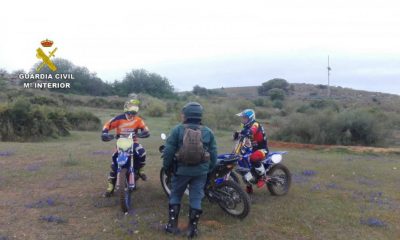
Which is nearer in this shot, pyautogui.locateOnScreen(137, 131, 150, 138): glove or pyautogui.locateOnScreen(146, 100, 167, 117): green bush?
pyautogui.locateOnScreen(137, 131, 150, 138): glove

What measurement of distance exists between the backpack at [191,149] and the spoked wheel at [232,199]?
37.2 inches

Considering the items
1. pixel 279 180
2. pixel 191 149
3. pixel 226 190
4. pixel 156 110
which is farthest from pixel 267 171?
pixel 156 110

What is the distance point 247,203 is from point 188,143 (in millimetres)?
1421

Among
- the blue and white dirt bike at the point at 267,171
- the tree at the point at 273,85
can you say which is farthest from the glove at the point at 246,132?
the tree at the point at 273,85

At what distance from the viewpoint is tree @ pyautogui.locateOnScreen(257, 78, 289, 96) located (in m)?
76.0

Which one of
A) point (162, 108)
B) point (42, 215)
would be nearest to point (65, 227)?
point (42, 215)

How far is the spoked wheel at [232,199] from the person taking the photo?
237 inches

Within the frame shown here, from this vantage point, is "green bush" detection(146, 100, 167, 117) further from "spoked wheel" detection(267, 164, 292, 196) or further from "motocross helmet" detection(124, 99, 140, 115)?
"motocross helmet" detection(124, 99, 140, 115)

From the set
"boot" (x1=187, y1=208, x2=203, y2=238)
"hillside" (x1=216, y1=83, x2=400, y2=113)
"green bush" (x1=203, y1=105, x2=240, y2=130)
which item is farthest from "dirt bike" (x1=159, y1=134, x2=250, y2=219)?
"hillside" (x1=216, y1=83, x2=400, y2=113)

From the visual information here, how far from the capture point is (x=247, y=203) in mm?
5984

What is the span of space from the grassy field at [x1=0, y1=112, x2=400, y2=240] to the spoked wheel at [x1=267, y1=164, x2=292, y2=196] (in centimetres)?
20

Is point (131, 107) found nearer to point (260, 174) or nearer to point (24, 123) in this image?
point (260, 174)

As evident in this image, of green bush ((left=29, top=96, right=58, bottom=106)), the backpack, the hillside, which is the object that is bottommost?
the backpack

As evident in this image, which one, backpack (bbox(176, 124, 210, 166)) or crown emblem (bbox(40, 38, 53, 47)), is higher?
crown emblem (bbox(40, 38, 53, 47))
